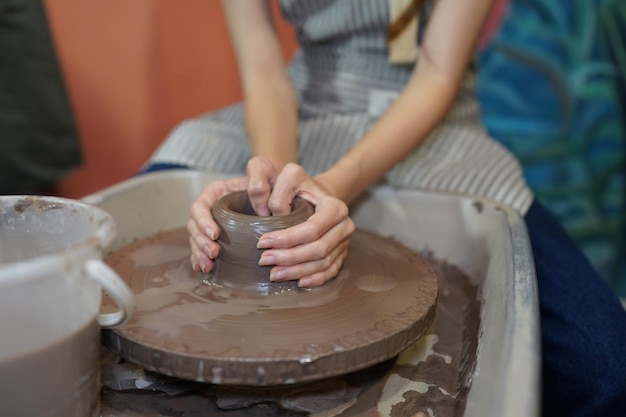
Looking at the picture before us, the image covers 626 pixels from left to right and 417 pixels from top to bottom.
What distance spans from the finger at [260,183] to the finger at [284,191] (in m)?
0.03

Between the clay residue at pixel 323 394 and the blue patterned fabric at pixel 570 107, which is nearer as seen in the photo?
the clay residue at pixel 323 394

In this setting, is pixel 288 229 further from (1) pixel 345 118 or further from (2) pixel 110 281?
(1) pixel 345 118

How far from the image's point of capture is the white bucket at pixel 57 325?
620 mm

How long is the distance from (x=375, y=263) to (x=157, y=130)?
1.61 meters

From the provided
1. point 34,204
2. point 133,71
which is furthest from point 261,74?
point 133,71

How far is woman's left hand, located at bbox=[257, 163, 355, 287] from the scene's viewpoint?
90 cm

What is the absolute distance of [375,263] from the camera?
1.04m

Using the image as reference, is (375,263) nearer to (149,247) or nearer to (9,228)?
(149,247)

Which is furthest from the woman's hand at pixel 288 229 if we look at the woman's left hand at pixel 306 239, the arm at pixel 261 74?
the arm at pixel 261 74

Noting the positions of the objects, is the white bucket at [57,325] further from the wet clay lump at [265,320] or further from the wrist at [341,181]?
the wrist at [341,181]

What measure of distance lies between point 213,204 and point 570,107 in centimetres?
215

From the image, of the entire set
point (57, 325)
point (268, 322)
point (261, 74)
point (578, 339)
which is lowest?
point (578, 339)

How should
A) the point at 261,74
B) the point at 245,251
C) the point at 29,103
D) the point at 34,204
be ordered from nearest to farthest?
the point at 34,204
the point at 245,251
the point at 261,74
the point at 29,103

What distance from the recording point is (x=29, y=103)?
198 cm
